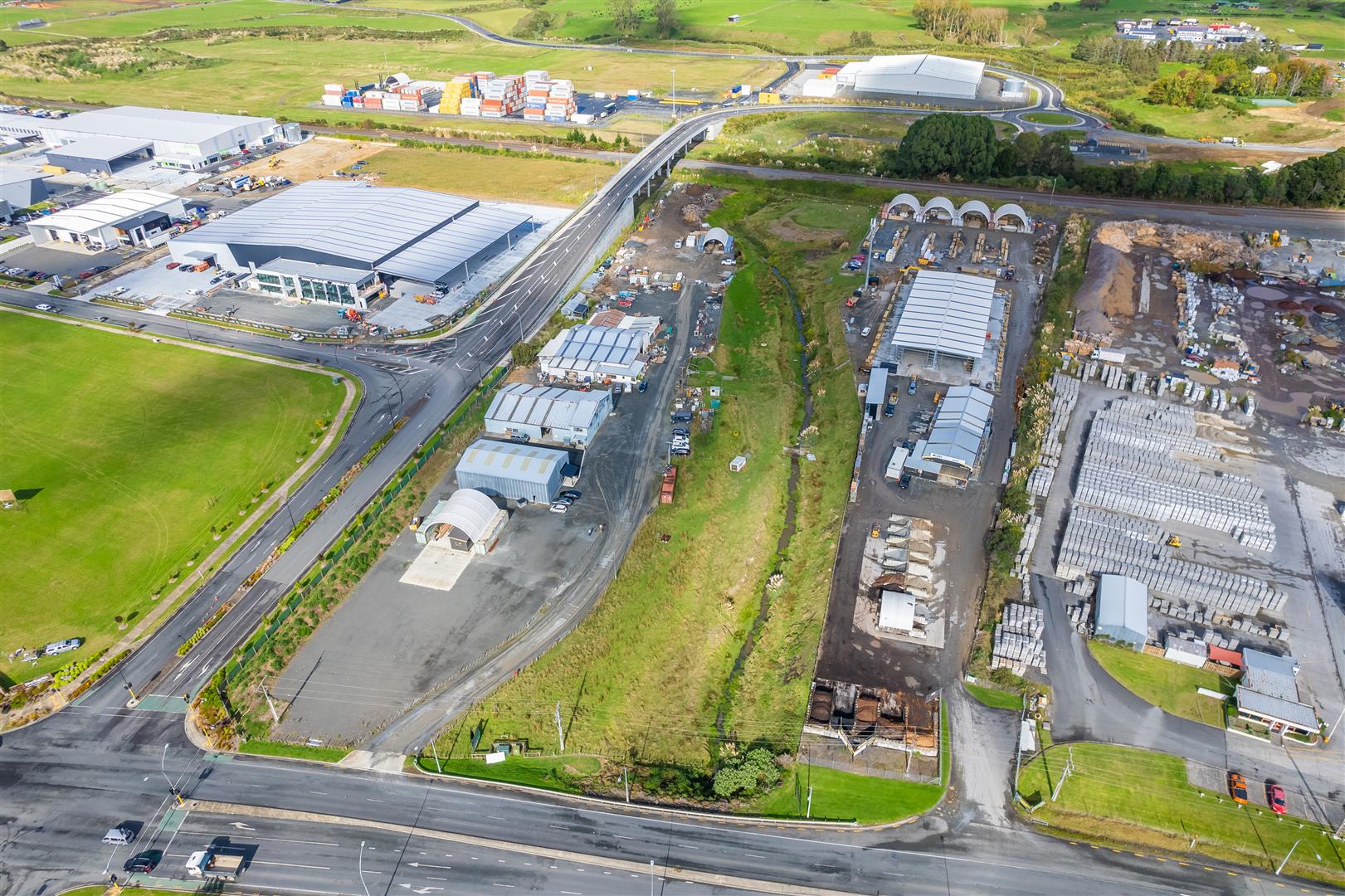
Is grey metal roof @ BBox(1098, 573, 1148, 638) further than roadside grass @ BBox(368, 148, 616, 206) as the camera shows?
No

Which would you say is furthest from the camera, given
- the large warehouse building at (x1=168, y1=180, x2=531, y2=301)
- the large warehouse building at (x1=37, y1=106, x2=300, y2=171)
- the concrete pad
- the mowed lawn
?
the large warehouse building at (x1=37, y1=106, x2=300, y2=171)

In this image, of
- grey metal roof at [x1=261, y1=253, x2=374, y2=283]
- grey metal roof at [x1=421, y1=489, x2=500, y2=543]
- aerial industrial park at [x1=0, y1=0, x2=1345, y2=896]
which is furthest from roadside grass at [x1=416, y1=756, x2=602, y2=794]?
grey metal roof at [x1=261, y1=253, x2=374, y2=283]

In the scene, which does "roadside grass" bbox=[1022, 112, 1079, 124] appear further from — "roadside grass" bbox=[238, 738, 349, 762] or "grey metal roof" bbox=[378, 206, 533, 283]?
"roadside grass" bbox=[238, 738, 349, 762]

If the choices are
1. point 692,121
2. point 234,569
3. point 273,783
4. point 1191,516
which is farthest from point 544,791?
point 692,121

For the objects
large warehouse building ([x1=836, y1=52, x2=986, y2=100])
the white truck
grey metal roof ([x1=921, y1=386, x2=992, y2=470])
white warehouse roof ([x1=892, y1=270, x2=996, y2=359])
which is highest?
large warehouse building ([x1=836, y1=52, x2=986, y2=100])

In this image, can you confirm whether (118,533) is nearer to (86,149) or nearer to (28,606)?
(28,606)

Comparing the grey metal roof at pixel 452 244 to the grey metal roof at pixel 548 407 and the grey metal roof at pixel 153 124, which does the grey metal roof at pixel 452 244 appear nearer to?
the grey metal roof at pixel 548 407

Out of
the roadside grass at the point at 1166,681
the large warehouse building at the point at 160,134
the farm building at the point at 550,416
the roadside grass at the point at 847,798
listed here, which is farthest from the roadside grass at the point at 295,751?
the large warehouse building at the point at 160,134
